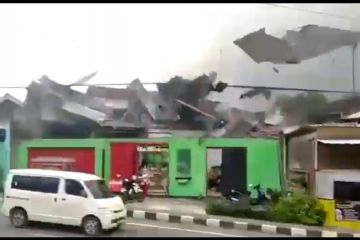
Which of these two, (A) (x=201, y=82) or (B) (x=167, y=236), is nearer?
(B) (x=167, y=236)

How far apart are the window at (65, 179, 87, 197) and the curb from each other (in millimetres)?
2696

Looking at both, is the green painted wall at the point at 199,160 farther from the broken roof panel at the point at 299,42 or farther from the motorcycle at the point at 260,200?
the broken roof panel at the point at 299,42

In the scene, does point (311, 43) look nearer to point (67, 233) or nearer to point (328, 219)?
point (328, 219)

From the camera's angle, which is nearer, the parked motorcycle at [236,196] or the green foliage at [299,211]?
the green foliage at [299,211]

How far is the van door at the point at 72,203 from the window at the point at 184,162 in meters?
5.88

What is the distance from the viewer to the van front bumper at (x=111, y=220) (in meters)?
9.02

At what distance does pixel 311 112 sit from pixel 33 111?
9.78 meters

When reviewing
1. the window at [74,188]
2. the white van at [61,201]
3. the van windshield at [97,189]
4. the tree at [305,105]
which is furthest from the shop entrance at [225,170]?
the window at [74,188]

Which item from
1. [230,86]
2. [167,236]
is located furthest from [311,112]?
[167,236]

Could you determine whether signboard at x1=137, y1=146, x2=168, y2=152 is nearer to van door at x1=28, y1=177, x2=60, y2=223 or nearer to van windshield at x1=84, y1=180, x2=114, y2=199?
van windshield at x1=84, y1=180, x2=114, y2=199

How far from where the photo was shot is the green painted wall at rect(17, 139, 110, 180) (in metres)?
15.2

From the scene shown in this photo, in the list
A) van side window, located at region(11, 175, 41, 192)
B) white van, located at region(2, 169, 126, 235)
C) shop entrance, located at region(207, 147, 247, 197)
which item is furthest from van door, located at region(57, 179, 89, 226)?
shop entrance, located at region(207, 147, 247, 197)

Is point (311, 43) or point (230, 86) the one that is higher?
point (311, 43)

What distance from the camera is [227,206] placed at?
11898 mm
